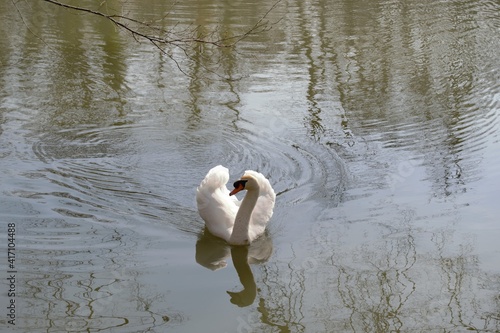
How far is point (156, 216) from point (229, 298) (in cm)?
163

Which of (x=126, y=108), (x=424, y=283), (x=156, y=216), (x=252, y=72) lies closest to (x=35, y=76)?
(x=126, y=108)

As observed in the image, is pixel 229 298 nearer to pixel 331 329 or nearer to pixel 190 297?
pixel 190 297

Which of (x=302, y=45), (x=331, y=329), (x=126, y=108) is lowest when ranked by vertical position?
(x=331, y=329)

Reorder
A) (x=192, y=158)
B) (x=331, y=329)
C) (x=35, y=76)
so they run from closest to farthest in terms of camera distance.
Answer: (x=331, y=329) < (x=192, y=158) < (x=35, y=76)

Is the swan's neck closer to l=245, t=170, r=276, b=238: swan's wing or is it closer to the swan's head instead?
the swan's head

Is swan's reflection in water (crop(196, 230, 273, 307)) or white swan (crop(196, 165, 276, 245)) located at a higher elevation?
white swan (crop(196, 165, 276, 245))

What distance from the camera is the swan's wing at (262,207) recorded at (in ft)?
28.2

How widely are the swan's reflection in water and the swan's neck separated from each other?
0.09m

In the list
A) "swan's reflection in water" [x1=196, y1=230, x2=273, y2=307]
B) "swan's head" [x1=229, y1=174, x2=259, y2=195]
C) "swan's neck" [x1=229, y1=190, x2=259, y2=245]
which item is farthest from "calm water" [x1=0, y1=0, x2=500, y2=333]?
"swan's head" [x1=229, y1=174, x2=259, y2=195]

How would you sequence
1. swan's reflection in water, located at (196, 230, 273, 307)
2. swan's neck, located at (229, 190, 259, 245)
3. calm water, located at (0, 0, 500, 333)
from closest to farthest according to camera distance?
1. calm water, located at (0, 0, 500, 333)
2. swan's reflection in water, located at (196, 230, 273, 307)
3. swan's neck, located at (229, 190, 259, 245)

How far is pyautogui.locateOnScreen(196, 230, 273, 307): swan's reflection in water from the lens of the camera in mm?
8055

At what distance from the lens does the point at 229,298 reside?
7.49m

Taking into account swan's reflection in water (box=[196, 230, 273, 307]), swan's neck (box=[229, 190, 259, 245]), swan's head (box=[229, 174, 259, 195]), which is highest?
swan's head (box=[229, 174, 259, 195])

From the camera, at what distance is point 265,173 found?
394 inches
